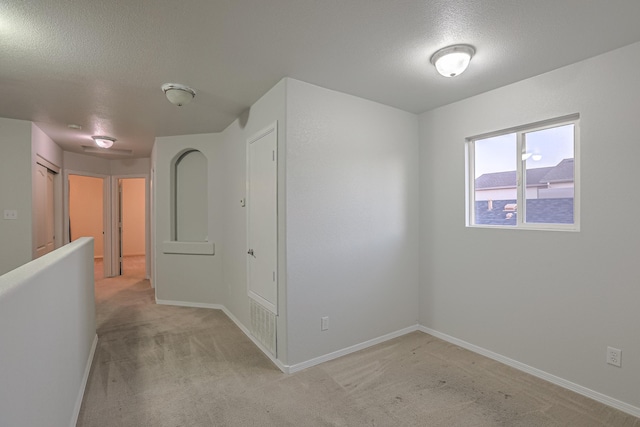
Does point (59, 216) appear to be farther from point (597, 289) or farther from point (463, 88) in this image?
point (597, 289)

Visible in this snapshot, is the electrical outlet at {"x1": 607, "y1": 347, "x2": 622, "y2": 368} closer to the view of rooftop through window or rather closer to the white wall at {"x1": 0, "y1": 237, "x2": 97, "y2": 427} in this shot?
the view of rooftop through window

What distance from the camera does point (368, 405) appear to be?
212 cm

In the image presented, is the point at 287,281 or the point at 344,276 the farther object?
the point at 344,276

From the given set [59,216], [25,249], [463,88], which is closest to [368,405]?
[463,88]

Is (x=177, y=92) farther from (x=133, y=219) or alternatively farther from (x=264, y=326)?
(x=133, y=219)

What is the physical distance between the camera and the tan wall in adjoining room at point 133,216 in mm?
8328

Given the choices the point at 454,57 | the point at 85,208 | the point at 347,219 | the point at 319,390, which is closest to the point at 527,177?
the point at 454,57

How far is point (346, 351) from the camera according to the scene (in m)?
2.86

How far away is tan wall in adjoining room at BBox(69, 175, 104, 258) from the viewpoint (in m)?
7.69

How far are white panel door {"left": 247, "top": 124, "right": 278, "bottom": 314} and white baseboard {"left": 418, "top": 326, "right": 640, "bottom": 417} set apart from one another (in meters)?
1.86

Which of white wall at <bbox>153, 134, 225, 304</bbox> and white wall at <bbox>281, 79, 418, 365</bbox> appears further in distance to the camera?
white wall at <bbox>153, 134, 225, 304</bbox>

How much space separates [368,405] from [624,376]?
173 cm

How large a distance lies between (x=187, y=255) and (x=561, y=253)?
4313 millimetres

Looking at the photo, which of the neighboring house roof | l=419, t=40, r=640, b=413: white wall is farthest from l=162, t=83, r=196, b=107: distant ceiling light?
the neighboring house roof
